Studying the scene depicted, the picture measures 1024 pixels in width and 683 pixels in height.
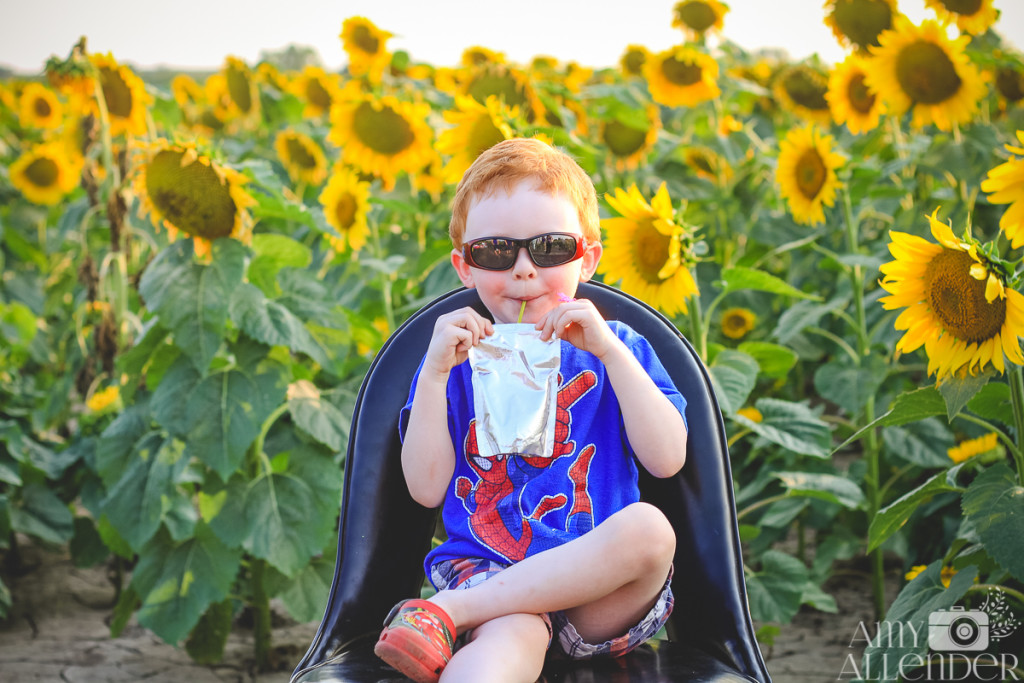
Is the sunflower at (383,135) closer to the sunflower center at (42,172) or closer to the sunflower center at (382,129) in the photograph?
the sunflower center at (382,129)

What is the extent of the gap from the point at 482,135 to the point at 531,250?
1207 millimetres

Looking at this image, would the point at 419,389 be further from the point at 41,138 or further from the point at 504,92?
the point at 41,138

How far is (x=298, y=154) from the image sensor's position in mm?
4637

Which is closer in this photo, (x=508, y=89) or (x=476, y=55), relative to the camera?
(x=508, y=89)

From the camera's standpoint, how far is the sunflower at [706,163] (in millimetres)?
4027

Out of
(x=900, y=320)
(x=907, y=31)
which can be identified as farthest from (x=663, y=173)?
(x=900, y=320)

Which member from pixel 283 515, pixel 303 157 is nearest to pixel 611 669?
pixel 283 515

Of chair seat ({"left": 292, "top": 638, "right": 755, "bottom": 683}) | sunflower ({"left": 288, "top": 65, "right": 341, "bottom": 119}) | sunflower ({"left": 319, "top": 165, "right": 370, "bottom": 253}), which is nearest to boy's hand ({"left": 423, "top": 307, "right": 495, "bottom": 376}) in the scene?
chair seat ({"left": 292, "top": 638, "right": 755, "bottom": 683})

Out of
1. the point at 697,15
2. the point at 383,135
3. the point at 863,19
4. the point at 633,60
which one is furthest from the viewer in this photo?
the point at 633,60

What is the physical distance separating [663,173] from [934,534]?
176cm

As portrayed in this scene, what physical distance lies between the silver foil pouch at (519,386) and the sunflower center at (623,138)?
2.56m

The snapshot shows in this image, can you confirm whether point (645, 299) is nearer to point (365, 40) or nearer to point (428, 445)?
point (428, 445)

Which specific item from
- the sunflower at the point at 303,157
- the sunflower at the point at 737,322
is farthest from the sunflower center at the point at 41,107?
the sunflower at the point at 737,322

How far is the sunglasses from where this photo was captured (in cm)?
156
